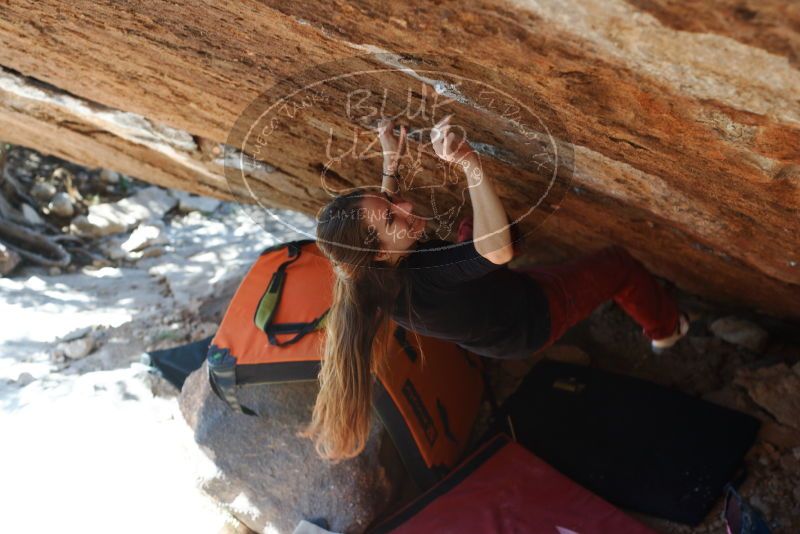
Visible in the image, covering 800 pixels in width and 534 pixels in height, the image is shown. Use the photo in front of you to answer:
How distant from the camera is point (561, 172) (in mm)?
1781

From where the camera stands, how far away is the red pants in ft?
7.87

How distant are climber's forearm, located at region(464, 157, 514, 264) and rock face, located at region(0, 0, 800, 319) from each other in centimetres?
13

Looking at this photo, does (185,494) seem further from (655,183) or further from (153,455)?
(655,183)

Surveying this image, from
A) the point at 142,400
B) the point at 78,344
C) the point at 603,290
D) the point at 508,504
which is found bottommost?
the point at 78,344

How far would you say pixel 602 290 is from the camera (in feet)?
8.27

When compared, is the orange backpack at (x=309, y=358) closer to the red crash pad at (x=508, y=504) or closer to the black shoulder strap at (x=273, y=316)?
the black shoulder strap at (x=273, y=316)

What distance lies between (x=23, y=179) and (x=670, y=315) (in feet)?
18.4

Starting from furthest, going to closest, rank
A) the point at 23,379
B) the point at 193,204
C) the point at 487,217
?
the point at 193,204 → the point at 23,379 → the point at 487,217

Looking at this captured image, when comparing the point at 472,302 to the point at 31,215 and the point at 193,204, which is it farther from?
the point at 193,204

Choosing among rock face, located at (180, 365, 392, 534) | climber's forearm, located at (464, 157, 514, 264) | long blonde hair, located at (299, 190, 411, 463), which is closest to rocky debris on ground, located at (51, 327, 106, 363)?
rock face, located at (180, 365, 392, 534)

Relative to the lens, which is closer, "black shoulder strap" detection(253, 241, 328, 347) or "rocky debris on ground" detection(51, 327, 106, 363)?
"black shoulder strap" detection(253, 241, 328, 347)

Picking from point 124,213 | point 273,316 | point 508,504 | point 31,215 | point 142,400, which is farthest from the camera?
point 124,213

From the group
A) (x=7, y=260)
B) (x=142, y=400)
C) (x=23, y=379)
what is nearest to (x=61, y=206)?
(x=7, y=260)

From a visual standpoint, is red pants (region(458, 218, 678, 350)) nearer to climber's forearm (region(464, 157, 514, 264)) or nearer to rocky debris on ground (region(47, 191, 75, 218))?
climber's forearm (region(464, 157, 514, 264))
